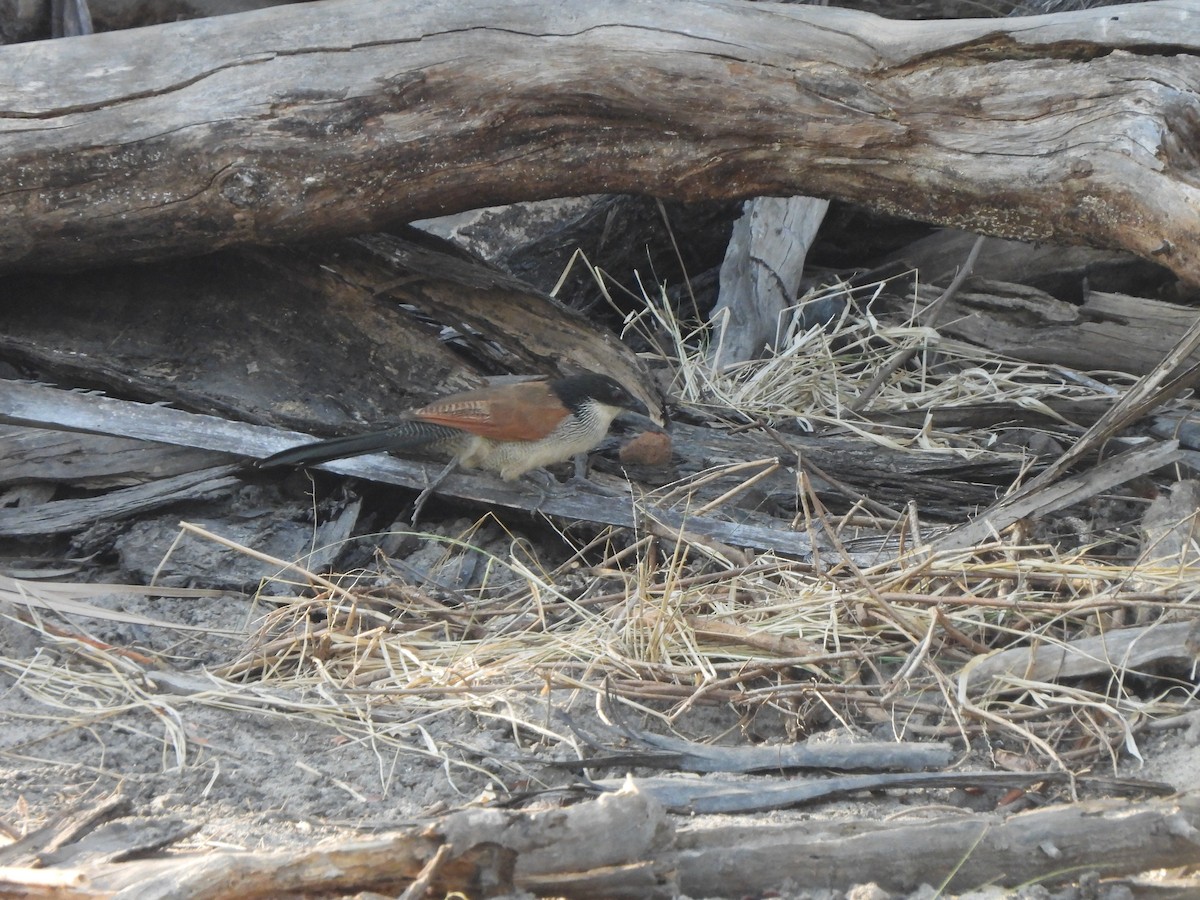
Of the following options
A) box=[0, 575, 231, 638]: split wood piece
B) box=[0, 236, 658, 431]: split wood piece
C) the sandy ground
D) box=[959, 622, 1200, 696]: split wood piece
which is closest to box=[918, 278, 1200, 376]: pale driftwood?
box=[0, 236, 658, 431]: split wood piece

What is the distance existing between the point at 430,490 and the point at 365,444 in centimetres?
34

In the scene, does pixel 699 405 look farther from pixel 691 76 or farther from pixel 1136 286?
pixel 1136 286

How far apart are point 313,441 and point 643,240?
2.87 m

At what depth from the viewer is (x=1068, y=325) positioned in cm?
590

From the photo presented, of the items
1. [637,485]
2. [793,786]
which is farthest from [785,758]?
[637,485]

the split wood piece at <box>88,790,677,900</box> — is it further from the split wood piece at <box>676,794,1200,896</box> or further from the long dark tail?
the long dark tail

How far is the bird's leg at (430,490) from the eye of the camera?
15.3 feet

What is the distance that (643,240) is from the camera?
267 inches

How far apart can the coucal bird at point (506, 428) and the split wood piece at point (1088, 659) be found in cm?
202

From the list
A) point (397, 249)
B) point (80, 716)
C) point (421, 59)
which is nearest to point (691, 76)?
point (421, 59)

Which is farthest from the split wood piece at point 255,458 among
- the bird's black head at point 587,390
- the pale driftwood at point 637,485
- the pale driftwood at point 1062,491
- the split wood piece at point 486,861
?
the split wood piece at point 486,861

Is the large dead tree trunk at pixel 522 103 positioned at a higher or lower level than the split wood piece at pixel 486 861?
higher

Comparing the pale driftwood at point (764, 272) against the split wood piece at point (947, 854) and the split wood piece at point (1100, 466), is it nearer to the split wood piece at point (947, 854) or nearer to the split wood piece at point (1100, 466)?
the split wood piece at point (1100, 466)

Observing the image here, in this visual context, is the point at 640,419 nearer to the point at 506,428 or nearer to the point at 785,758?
the point at 506,428
